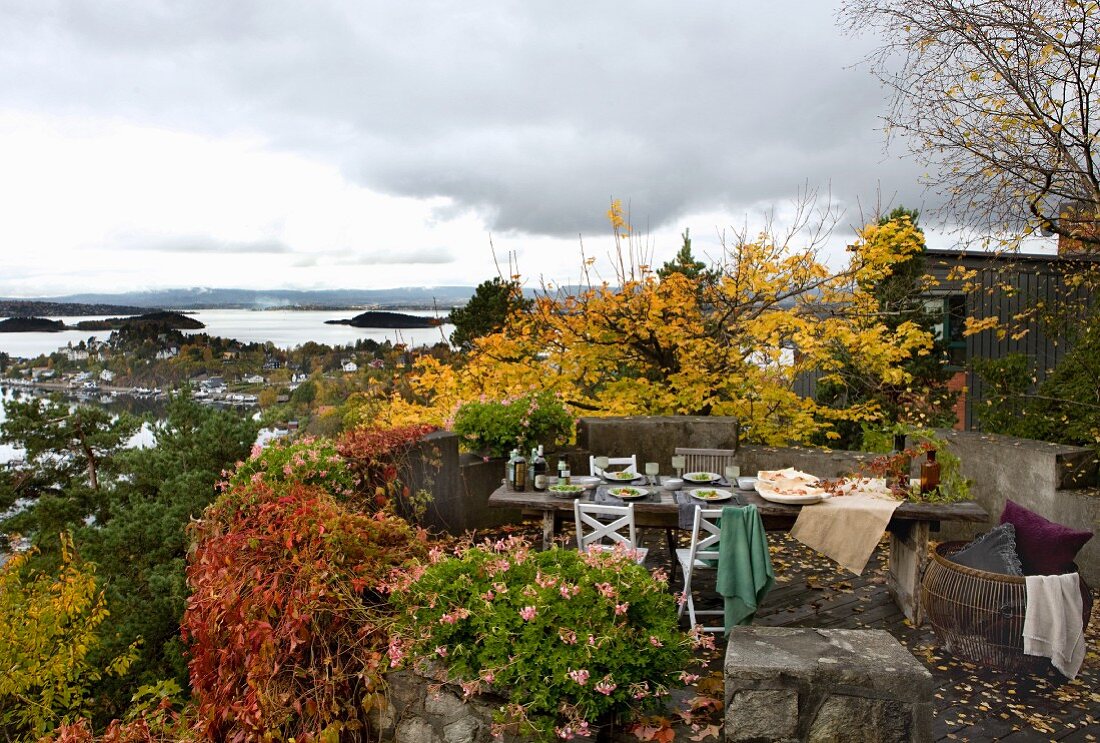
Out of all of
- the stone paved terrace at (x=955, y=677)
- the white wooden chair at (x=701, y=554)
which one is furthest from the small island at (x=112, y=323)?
the stone paved terrace at (x=955, y=677)

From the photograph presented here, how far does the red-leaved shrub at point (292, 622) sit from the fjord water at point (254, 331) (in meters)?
12.9

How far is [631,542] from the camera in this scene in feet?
14.9

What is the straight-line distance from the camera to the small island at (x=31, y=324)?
19897 millimetres

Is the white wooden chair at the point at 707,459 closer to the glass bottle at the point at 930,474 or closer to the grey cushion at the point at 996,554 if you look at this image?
the glass bottle at the point at 930,474

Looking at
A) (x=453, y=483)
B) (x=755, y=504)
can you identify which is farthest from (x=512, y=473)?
(x=755, y=504)

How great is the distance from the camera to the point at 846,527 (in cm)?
496

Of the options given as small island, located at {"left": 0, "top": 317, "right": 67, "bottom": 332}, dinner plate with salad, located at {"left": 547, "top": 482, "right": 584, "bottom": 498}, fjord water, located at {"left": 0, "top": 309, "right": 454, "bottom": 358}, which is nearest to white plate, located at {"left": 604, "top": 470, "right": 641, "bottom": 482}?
dinner plate with salad, located at {"left": 547, "top": 482, "right": 584, "bottom": 498}

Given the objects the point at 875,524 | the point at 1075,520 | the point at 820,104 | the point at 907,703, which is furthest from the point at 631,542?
the point at 820,104

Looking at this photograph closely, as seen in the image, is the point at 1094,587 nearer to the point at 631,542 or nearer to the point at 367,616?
the point at 631,542

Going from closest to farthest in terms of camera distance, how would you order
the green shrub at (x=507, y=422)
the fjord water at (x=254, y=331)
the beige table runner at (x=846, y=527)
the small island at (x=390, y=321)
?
the beige table runner at (x=846, y=527) → the green shrub at (x=507, y=422) → the small island at (x=390, y=321) → the fjord water at (x=254, y=331)

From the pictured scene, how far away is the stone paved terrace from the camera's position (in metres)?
3.61

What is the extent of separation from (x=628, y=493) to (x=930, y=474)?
2022mm

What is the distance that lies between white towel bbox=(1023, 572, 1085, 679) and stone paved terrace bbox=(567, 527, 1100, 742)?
19 centimetres

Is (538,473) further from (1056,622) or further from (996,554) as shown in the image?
(1056,622)
